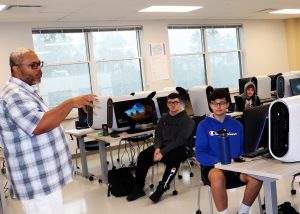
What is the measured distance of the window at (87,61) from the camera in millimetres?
6738

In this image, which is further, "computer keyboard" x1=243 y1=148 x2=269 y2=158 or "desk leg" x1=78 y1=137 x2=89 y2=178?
"desk leg" x1=78 y1=137 x2=89 y2=178

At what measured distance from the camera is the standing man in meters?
1.80

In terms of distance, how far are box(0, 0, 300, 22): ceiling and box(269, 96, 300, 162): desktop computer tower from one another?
12.1ft

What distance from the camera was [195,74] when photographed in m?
8.49

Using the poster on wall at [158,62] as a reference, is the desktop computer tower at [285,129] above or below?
below

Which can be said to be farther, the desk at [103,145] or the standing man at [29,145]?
the desk at [103,145]

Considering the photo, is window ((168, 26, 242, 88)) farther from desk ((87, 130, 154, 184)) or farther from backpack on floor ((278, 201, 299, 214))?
backpack on floor ((278, 201, 299, 214))

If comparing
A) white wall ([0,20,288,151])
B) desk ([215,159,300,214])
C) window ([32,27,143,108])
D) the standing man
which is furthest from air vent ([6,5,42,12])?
desk ([215,159,300,214])

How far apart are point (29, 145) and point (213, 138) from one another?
145cm

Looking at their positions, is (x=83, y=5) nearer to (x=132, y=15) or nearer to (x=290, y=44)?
(x=132, y=15)

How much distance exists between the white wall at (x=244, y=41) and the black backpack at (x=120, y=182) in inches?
107

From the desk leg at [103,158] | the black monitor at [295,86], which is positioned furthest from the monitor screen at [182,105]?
the black monitor at [295,86]

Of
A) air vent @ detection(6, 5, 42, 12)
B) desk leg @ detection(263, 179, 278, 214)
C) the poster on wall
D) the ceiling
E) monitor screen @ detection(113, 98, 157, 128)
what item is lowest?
desk leg @ detection(263, 179, 278, 214)

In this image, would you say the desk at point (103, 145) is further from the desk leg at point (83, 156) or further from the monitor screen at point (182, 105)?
the monitor screen at point (182, 105)
